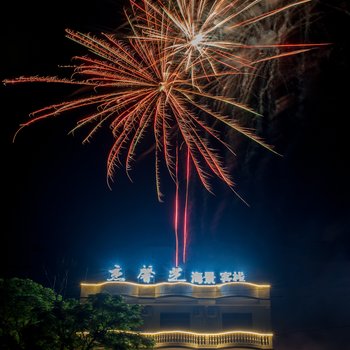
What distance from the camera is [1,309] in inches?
578

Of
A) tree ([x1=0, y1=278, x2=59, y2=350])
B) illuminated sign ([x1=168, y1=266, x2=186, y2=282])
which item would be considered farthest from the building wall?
tree ([x1=0, y1=278, x2=59, y2=350])

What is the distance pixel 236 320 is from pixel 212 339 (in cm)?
172

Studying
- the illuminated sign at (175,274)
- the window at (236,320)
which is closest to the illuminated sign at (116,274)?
the illuminated sign at (175,274)

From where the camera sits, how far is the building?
69.6ft

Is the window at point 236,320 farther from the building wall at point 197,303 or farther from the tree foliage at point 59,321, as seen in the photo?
the tree foliage at point 59,321

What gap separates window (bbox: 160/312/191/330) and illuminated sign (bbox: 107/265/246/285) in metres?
1.81

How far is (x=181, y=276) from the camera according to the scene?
72.2ft

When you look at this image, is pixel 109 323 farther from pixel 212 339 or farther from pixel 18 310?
pixel 212 339

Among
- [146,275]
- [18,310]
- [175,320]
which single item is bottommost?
[18,310]

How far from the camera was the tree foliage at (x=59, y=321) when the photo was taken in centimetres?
1403

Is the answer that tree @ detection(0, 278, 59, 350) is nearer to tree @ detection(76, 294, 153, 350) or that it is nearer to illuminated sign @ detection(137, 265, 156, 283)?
tree @ detection(76, 294, 153, 350)

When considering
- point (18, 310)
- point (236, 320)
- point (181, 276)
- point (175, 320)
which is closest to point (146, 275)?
point (181, 276)

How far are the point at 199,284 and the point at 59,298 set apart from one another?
26.1 feet

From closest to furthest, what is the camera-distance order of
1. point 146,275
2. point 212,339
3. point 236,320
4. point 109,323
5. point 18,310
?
point 18,310 < point 109,323 < point 212,339 < point 236,320 < point 146,275
